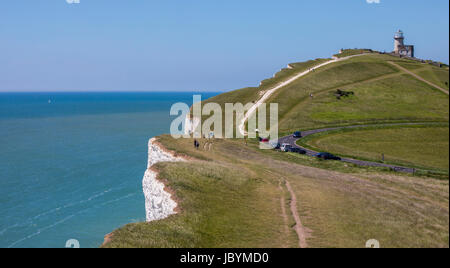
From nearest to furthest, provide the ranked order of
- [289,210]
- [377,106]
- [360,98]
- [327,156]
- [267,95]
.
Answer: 1. [289,210]
2. [377,106]
3. [327,156]
4. [360,98]
5. [267,95]

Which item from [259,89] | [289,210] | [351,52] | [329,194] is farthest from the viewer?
[351,52]

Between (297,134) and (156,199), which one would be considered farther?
(297,134)

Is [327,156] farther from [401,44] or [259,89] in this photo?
[401,44]

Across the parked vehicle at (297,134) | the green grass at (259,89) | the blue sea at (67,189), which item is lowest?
the blue sea at (67,189)

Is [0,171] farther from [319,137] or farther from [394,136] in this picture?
[394,136]

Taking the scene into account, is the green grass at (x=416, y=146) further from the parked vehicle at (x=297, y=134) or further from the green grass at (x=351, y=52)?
the green grass at (x=351, y=52)

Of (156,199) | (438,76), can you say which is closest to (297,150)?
(156,199)

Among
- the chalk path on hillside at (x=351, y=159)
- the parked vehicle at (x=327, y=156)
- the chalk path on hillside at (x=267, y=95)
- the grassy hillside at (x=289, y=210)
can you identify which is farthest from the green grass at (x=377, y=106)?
the chalk path on hillside at (x=267, y=95)

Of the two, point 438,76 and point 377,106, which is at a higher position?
point 438,76

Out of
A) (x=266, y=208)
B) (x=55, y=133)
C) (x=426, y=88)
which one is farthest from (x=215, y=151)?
(x=55, y=133)

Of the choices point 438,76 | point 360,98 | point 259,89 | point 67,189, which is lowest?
point 67,189
